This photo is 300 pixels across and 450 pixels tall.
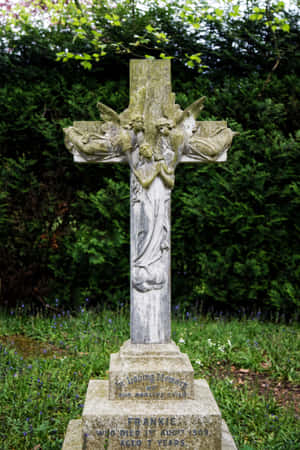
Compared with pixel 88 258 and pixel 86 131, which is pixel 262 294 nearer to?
pixel 88 258

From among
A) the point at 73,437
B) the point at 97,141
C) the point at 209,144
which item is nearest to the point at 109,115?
the point at 97,141

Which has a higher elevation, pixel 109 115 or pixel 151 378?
pixel 109 115

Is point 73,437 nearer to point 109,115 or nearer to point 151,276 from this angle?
point 151,276

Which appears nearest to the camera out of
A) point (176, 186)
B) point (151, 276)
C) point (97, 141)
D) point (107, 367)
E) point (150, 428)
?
point (150, 428)

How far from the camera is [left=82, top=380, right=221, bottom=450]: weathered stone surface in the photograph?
9.27ft

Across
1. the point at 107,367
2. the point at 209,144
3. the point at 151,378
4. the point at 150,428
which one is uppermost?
the point at 209,144

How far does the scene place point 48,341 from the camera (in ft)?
17.1

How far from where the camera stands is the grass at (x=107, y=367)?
3.58 meters

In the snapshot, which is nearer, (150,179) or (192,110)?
(150,179)

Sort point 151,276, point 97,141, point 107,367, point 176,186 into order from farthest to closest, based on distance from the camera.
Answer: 1. point 176,186
2. point 107,367
3. point 97,141
4. point 151,276

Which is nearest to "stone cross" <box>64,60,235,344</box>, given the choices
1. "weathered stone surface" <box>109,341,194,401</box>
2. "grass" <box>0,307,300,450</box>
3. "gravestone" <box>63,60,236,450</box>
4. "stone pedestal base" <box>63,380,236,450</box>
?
"gravestone" <box>63,60,236,450</box>

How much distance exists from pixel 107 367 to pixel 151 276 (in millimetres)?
1811

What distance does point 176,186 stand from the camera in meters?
6.00

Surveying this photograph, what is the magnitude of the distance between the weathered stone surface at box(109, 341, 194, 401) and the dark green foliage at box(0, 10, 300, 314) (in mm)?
2794
